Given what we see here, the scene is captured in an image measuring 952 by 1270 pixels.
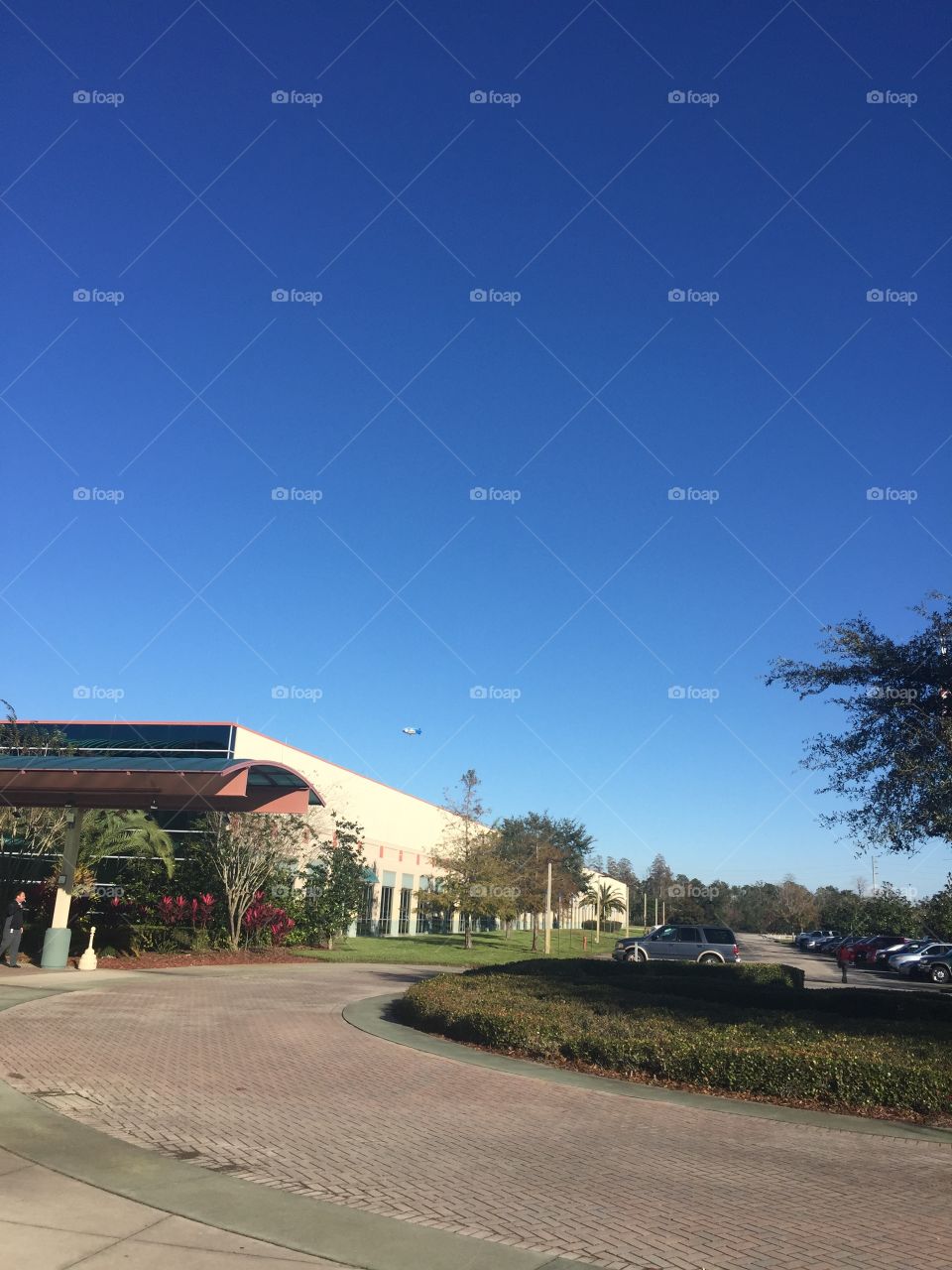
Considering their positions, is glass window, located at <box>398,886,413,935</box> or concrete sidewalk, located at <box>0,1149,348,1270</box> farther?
glass window, located at <box>398,886,413,935</box>

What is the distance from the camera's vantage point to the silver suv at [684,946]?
102ft

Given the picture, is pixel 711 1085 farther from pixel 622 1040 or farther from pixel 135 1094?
pixel 135 1094

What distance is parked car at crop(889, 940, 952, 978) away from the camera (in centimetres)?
3853

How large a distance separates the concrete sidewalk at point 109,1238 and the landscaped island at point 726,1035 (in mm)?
6907

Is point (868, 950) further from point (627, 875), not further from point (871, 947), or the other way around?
point (627, 875)

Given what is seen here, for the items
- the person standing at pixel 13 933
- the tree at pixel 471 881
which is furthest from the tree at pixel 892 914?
the person standing at pixel 13 933

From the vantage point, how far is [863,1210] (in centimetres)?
653

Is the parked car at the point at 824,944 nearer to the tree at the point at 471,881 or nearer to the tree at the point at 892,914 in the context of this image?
the tree at the point at 892,914

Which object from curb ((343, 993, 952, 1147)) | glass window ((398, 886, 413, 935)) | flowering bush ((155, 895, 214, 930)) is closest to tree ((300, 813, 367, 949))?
flowering bush ((155, 895, 214, 930))

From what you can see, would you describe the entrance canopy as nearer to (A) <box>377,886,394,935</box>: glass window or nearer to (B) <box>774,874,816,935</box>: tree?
(A) <box>377,886,394,935</box>: glass window

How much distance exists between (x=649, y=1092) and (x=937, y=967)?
32082 millimetres

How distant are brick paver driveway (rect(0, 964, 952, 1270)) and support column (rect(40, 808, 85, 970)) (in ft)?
27.2

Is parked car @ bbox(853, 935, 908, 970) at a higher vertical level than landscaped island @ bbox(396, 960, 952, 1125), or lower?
lower

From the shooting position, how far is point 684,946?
31578 millimetres
